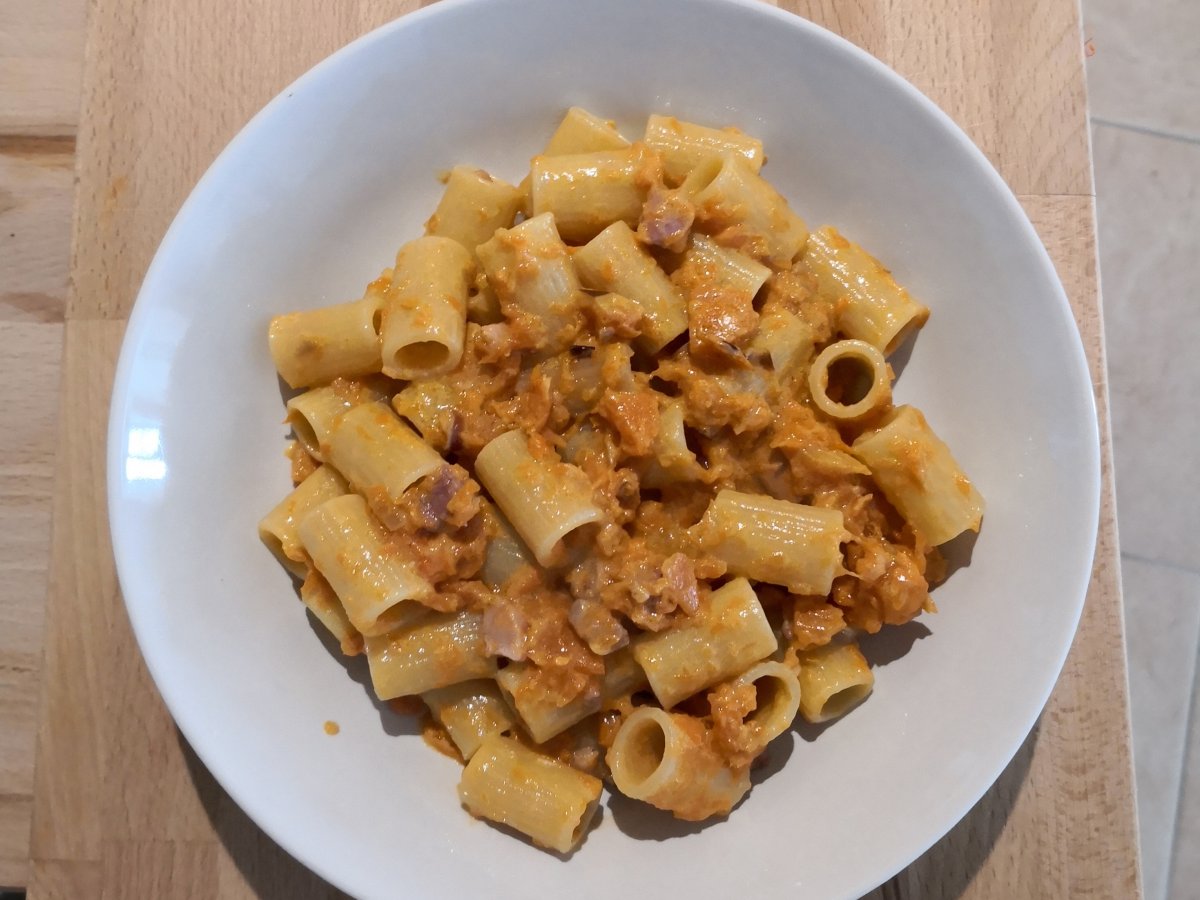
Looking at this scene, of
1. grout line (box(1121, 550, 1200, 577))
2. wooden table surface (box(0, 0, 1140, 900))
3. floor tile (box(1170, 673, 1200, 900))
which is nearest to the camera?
wooden table surface (box(0, 0, 1140, 900))

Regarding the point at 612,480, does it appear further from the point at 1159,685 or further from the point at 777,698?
the point at 1159,685

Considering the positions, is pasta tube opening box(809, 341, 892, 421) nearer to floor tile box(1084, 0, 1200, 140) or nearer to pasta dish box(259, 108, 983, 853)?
pasta dish box(259, 108, 983, 853)

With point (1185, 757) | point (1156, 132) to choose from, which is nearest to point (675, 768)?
point (1185, 757)

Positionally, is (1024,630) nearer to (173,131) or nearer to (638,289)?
(638,289)

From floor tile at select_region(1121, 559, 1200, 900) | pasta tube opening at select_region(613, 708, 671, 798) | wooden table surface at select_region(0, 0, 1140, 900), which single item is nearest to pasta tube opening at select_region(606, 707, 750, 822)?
pasta tube opening at select_region(613, 708, 671, 798)

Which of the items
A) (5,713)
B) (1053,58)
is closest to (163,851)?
(5,713)

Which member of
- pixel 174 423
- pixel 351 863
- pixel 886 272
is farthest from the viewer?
pixel 886 272

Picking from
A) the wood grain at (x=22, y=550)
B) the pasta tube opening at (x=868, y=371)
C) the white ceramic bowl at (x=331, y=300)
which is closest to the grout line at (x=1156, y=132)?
the white ceramic bowl at (x=331, y=300)
